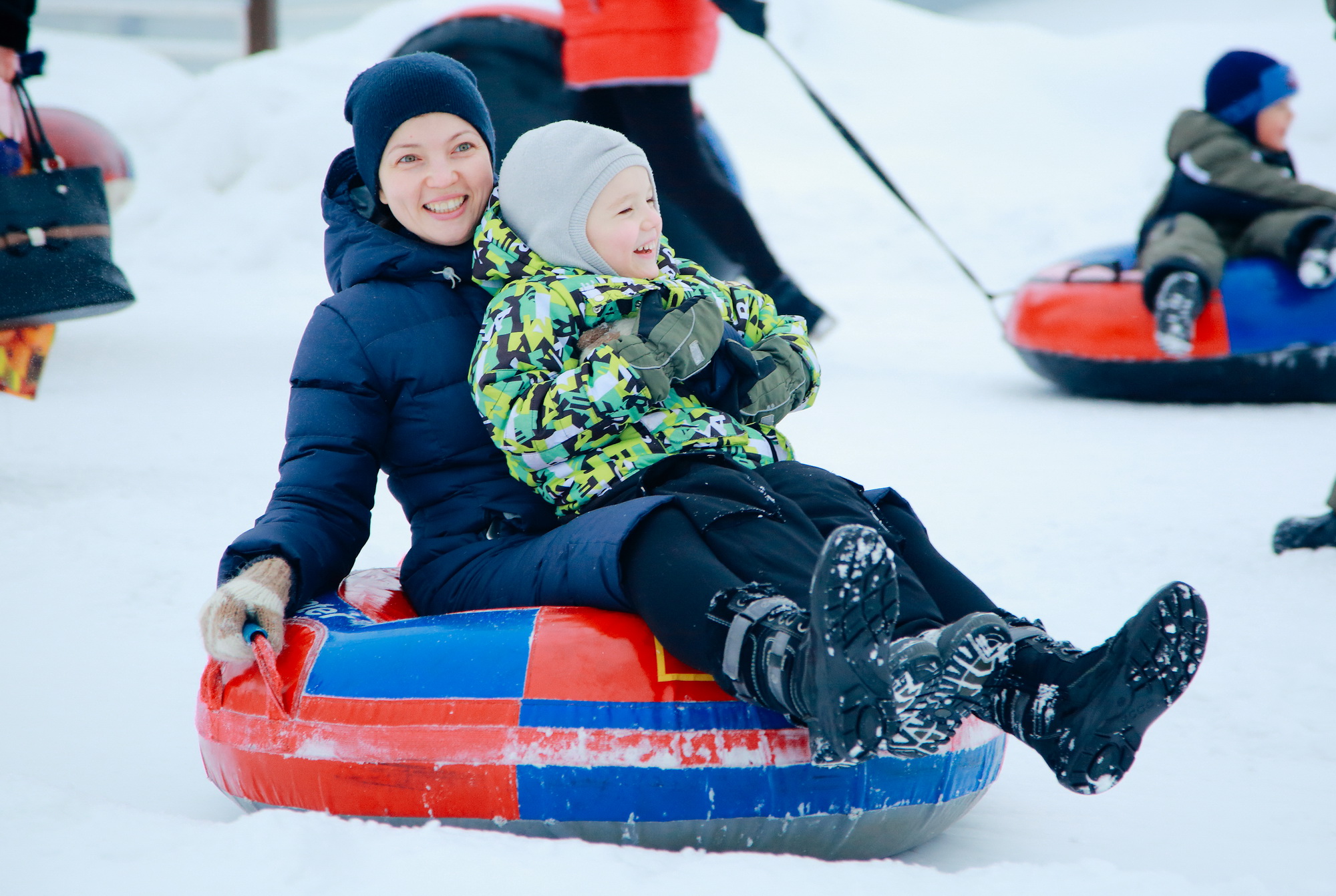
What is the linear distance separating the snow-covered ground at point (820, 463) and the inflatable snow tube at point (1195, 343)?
4.8 inches

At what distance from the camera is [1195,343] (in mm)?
4969

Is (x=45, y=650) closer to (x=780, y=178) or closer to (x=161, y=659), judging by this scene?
(x=161, y=659)

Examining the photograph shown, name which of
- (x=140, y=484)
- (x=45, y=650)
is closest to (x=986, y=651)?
(x=45, y=650)

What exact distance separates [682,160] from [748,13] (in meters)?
0.77

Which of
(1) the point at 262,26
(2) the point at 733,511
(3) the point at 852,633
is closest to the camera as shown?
(3) the point at 852,633

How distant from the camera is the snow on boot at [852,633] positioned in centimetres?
135

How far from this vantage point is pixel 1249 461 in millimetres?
4191

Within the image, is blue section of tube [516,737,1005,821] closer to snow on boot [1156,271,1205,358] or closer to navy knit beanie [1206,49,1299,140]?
snow on boot [1156,271,1205,358]

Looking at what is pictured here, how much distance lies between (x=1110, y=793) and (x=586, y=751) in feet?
3.10

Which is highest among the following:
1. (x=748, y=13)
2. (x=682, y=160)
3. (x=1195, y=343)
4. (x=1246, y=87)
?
(x=748, y=13)

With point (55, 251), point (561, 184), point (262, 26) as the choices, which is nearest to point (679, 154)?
point (55, 251)

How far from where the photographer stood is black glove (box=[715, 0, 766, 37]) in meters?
4.89

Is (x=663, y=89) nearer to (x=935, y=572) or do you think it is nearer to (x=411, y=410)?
(x=411, y=410)

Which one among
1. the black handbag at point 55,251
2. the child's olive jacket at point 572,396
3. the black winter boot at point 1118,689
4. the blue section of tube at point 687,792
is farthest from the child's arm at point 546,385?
the black handbag at point 55,251
